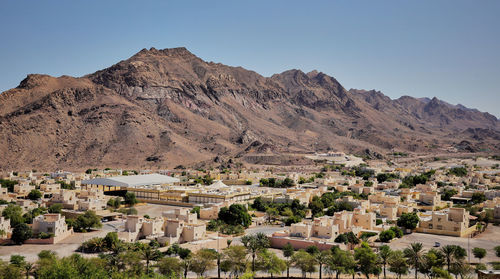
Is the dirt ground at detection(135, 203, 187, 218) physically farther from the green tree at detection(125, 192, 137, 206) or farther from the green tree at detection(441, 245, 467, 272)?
the green tree at detection(441, 245, 467, 272)

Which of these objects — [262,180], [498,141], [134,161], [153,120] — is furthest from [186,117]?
[498,141]

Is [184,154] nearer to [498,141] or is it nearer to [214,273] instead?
[214,273]

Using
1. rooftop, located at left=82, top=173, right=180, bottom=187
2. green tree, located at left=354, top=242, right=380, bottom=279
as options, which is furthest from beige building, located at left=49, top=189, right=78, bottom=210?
green tree, located at left=354, top=242, right=380, bottom=279

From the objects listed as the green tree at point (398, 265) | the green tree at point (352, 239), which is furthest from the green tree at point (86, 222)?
the green tree at point (398, 265)

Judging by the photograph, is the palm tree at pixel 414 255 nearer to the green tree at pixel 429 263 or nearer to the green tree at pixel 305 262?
the green tree at pixel 429 263

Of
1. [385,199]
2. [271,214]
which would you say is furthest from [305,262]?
[385,199]

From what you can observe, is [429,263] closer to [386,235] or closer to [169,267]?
[386,235]

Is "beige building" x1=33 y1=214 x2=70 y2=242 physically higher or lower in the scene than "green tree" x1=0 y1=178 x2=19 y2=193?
lower
